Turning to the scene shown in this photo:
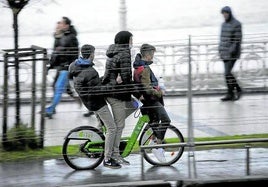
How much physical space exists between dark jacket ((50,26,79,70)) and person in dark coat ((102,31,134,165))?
202cm

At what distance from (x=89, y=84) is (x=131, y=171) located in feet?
4.35

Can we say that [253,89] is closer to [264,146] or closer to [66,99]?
[264,146]

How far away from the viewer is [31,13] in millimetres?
25516

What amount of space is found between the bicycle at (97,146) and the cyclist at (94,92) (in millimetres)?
243

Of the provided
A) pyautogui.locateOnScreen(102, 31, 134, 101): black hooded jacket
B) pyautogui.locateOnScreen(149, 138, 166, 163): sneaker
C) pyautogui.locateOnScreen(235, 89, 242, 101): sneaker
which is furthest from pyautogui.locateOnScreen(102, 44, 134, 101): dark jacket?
pyautogui.locateOnScreen(235, 89, 242, 101): sneaker

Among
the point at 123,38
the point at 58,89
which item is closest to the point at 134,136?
the point at 123,38

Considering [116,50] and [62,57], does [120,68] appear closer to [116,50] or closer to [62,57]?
[116,50]

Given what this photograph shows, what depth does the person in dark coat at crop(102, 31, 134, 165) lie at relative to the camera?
34.7 ft

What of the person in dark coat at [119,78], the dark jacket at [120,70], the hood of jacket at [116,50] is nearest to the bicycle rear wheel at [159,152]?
the person in dark coat at [119,78]

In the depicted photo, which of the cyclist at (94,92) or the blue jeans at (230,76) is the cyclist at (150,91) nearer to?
the cyclist at (94,92)

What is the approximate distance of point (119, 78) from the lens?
34.7 feet

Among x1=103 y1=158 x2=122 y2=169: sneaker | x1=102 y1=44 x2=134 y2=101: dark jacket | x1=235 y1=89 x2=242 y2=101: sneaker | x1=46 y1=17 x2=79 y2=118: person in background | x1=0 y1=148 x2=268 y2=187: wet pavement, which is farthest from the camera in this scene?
x1=235 y1=89 x2=242 y2=101: sneaker

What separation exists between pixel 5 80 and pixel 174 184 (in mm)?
3600

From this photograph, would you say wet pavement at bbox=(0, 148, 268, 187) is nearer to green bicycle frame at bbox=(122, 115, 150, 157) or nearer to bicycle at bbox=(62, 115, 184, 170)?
bicycle at bbox=(62, 115, 184, 170)
